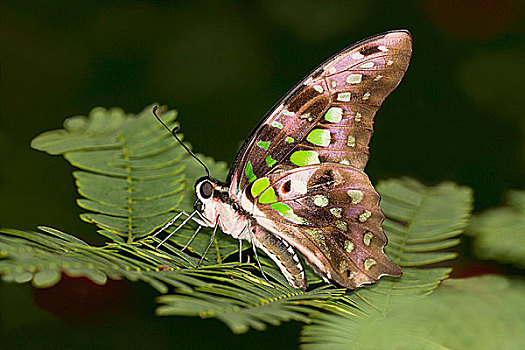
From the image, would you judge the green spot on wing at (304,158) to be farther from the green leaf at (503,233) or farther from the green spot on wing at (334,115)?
the green leaf at (503,233)

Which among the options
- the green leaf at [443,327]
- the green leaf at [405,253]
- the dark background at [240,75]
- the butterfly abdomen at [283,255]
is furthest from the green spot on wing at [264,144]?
the dark background at [240,75]

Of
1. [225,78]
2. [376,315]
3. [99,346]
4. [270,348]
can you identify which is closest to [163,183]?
[376,315]

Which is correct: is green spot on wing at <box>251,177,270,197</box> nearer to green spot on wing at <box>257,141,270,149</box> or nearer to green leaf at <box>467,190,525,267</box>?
green spot on wing at <box>257,141,270,149</box>

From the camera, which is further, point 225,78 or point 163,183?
point 225,78

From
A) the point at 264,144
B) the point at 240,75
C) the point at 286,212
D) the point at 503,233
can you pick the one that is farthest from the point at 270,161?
the point at 240,75

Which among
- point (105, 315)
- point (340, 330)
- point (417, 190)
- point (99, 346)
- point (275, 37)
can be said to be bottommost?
point (99, 346)

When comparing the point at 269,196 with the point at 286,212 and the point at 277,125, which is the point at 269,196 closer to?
the point at 286,212

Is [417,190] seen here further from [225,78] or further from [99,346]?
[225,78]
